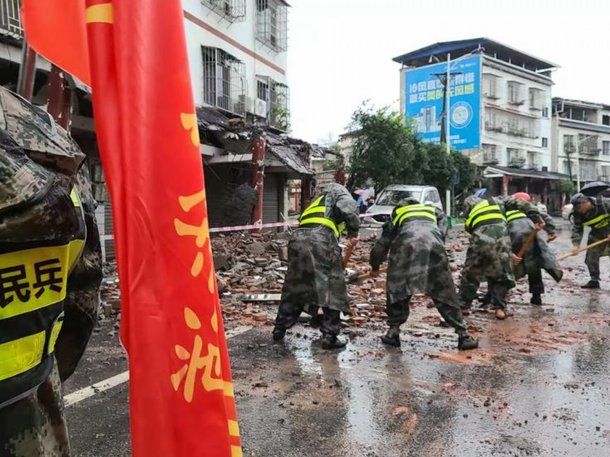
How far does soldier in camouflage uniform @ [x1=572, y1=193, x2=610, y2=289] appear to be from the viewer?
912 centimetres

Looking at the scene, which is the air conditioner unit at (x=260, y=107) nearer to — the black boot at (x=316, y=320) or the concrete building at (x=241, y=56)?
the concrete building at (x=241, y=56)

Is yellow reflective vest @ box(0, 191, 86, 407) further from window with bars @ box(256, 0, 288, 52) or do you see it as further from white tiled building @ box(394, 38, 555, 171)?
white tiled building @ box(394, 38, 555, 171)

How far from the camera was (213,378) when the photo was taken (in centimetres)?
149

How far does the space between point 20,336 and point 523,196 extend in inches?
309

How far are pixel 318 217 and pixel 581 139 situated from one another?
5209cm

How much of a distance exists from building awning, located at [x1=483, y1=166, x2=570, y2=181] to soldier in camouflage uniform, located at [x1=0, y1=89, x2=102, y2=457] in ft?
125

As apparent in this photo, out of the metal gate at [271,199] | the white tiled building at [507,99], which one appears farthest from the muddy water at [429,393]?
the white tiled building at [507,99]

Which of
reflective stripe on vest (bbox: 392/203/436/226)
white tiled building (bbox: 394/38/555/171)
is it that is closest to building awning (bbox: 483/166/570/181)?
white tiled building (bbox: 394/38/555/171)

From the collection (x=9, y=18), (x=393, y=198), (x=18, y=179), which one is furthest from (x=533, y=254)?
(x=393, y=198)

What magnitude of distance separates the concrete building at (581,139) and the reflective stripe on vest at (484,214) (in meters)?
45.5

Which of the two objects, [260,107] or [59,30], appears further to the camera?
[260,107]

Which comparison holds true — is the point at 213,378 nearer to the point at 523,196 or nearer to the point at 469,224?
the point at 469,224

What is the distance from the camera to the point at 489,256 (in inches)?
268

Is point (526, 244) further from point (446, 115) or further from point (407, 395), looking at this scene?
point (446, 115)
